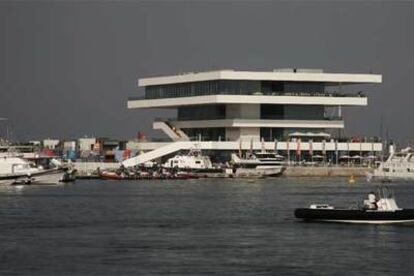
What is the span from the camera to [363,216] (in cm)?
7650

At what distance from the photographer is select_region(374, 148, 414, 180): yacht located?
596 ft

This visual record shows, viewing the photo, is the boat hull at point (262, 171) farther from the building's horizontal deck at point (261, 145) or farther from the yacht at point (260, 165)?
the building's horizontal deck at point (261, 145)

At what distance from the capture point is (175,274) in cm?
5422

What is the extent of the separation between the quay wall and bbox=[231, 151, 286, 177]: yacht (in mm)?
1866

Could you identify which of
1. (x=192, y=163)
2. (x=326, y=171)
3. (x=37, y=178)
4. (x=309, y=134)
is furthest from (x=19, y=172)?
(x=309, y=134)

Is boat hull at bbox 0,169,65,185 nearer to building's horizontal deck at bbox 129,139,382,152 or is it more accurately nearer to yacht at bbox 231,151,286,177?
yacht at bbox 231,151,286,177

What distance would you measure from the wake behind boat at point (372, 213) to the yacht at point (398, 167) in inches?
4045

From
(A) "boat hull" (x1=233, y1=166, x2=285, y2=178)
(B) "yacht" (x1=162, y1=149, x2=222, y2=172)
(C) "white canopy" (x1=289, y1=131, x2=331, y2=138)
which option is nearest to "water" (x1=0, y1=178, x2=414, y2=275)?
(B) "yacht" (x1=162, y1=149, x2=222, y2=172)

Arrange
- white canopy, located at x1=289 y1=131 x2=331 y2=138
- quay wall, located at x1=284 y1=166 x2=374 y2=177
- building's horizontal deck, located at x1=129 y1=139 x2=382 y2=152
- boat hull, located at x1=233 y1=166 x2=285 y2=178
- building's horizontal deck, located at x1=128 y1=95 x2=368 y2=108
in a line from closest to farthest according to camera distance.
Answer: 1. boat hull, located at x1=233 y1=166 x2=285 y2=178
2. quay wall, located at x1=284 y1=166 x2=374 y2=177
3. building's horizontal deck, located at x1=129 y1=139 x2=382 y2=152
4. building's horizontal deck, located at x1=128 y1=95 x2=368 y2=108
5. white canopy, located at x1=289 y1=131 x2=331 y2=138

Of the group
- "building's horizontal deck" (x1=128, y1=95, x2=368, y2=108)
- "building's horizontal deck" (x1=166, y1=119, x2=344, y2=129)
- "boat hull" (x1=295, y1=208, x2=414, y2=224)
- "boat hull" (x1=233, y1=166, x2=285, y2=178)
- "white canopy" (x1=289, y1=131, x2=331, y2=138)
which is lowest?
"boat hull" (x1=295, y1=208, x2=414, y2=224)

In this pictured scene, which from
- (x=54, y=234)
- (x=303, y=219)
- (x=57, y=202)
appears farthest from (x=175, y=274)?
(x=57, y=202)

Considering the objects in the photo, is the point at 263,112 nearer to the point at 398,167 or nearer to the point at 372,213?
the point at 398,167

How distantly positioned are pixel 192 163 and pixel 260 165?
9.87 m

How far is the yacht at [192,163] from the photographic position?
178 metres
